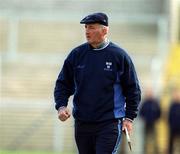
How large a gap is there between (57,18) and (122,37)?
6.32ft

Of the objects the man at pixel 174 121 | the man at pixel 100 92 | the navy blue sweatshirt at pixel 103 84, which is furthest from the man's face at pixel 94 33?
the man at pixel 174 121

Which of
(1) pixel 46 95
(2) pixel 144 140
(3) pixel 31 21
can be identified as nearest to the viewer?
(2) pixel 144 140

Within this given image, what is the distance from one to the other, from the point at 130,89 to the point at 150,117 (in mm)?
11350

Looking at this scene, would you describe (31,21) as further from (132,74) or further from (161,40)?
(132,74)

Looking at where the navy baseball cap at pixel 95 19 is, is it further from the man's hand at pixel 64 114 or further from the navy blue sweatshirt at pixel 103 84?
the man's hand at pixel 64 114

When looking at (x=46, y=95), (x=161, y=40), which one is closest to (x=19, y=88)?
(x=46, y=95)

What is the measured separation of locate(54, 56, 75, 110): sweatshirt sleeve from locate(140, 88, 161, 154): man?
36.1 ft

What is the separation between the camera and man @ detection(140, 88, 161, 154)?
65.6 ft

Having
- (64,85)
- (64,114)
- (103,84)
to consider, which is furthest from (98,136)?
→ (64,85)

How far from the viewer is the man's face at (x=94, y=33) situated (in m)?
8.71

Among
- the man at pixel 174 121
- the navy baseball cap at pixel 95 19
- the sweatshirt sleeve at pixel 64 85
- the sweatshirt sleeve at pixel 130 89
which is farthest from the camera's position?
the man at pixel 174 121

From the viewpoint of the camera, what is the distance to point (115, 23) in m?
25.4

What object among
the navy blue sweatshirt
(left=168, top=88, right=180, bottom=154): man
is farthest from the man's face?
(left=168, top=88, right=180, bottom=154): man

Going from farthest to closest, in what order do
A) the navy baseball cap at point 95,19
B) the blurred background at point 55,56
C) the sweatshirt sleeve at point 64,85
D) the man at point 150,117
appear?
the blurred background at point 55,56
the man at point 150,117
the sweatshirt sleeve at point 64,85
the navy baseball cap at point 95,19
